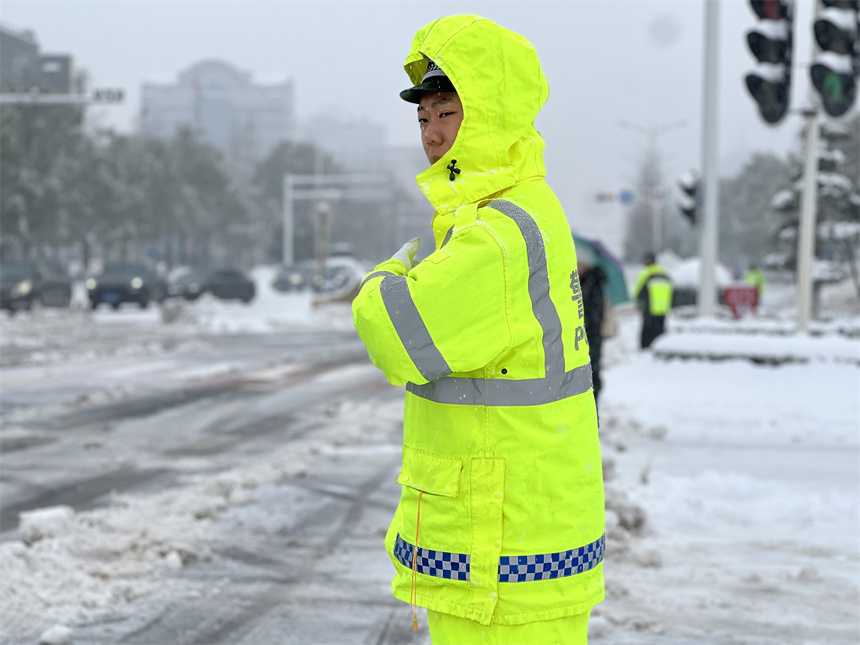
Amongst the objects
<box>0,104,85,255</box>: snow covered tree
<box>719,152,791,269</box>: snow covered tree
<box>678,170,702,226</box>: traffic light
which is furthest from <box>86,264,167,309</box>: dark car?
<box>719,152,791,269</box>: snow covered tree

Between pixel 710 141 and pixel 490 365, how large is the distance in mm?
12947

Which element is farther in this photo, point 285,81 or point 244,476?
point 285,81

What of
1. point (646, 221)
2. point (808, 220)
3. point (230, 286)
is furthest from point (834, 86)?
point (646, 221)

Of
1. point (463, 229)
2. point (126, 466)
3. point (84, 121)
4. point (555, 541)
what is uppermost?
point (84, 121)

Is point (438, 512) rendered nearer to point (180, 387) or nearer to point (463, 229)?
point (463, 229)

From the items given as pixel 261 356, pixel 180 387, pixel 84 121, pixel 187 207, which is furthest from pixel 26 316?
pixel 187 207

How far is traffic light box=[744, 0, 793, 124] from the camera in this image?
1050 cm

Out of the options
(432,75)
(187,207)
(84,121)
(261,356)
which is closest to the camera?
(432,75)

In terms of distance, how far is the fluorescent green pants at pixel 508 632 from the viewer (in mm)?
2197

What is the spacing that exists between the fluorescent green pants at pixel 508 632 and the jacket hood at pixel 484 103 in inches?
38.3

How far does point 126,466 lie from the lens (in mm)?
7816

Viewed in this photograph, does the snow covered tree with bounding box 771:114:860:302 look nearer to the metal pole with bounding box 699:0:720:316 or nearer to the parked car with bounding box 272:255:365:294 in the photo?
the metal pole with bounding box 699:0:720:316

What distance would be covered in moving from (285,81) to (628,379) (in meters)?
164

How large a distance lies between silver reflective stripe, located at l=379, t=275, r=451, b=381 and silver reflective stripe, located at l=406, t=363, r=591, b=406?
4.0 inches
